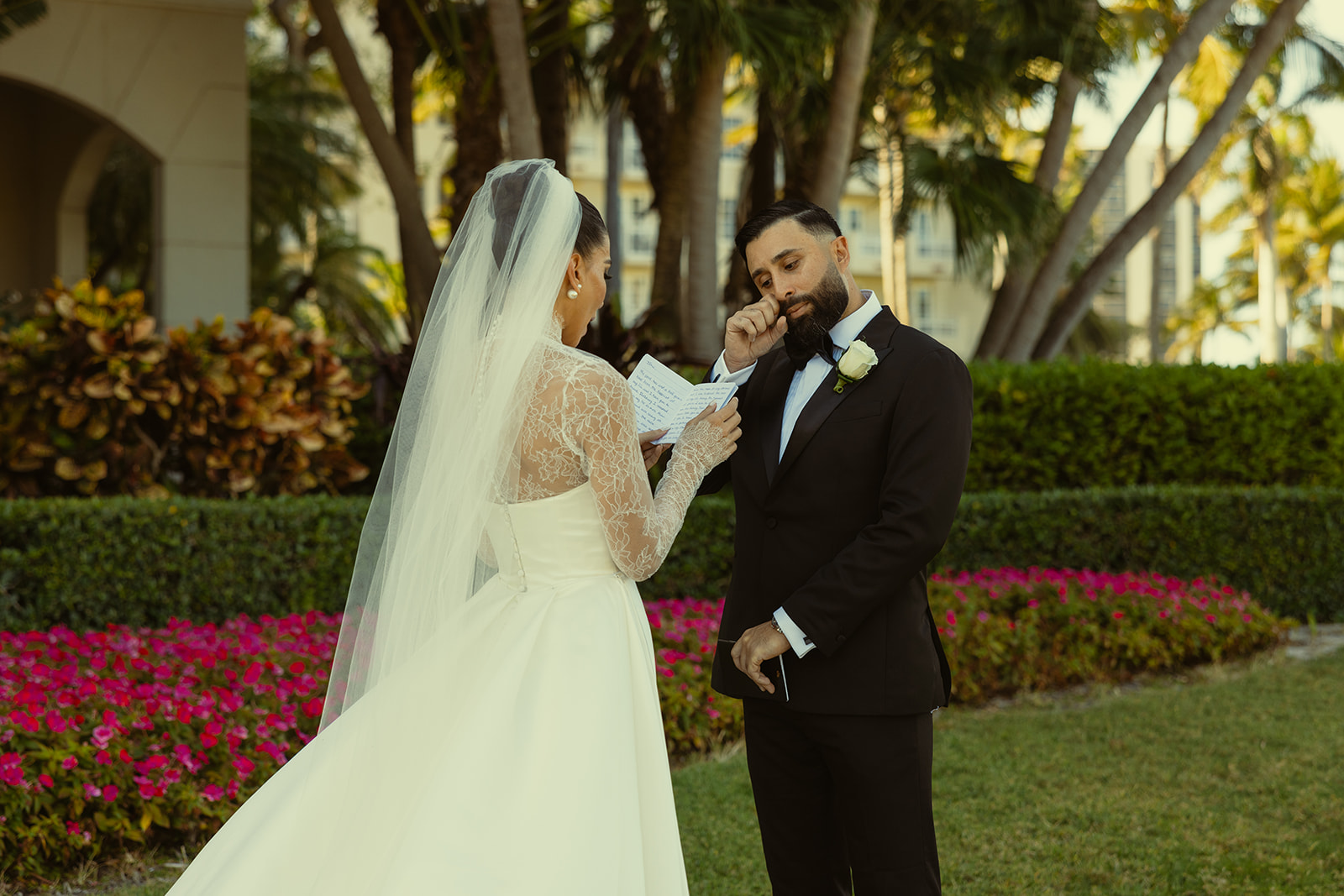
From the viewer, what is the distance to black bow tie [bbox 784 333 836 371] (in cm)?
288

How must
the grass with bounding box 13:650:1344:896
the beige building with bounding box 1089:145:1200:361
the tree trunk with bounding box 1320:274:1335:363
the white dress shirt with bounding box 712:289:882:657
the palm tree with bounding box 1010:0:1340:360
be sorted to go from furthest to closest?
the beige building with bounding box 1089:145:1200:361, the tree trunk with bounding box 1320:274:1335:363, the palm tree with bounding box 1010:0:1340:360, the grass with bounding box 13:650:1344:896, the white dress shirt with bounding box 712:289:882:657

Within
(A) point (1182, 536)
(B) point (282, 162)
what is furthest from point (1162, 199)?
(B) point (282, 162)

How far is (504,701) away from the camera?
269cm

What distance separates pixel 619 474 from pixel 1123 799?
3.54 meters

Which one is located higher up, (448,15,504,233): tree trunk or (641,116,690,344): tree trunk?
(448,15,504,233): tree trunk

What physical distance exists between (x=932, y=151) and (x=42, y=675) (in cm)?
833

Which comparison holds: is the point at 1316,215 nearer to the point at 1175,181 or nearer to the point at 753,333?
the point at 1175,181

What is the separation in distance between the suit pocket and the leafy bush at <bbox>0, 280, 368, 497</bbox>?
17.3 feet

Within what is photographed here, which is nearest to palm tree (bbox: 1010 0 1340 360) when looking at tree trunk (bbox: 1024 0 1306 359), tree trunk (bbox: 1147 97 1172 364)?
tree trunk (bbox: 1024 0 1306 359)

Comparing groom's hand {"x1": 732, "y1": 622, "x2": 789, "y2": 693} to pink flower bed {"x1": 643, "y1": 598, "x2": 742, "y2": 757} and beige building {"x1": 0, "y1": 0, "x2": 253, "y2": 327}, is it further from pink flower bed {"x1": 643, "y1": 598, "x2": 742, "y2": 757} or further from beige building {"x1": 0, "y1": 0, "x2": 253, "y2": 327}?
beige building {"x1": 0, "y1": 0, "x2": 253, "y2": 327}

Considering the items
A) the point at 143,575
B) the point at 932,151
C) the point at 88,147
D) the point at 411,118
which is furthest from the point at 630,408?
the point at 88,147

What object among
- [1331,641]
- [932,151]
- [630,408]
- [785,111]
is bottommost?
[1331,641]

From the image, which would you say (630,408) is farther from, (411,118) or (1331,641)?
(411,118)

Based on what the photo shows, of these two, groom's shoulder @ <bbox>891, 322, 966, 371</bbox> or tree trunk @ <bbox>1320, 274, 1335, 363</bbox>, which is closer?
groom's shoulder @ <bbox>891, 322, 966, 371</bbox>
